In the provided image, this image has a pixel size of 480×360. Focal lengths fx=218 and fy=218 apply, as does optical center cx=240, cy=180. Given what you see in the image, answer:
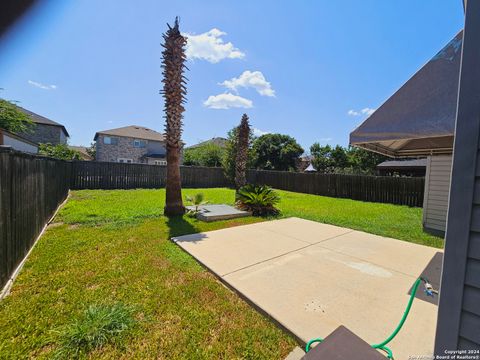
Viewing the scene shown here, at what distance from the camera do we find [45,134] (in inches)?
906

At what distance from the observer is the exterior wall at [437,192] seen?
611cm

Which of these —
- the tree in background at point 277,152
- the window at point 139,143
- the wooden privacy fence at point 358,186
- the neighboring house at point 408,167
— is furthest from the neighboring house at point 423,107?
the tree in background at point 277,152

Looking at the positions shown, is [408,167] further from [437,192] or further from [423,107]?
[423,107]

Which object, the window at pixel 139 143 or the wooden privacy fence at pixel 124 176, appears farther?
the window at pixel 139 143

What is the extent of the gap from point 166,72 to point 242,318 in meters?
6.77

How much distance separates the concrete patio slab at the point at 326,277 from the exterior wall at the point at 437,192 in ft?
8.56

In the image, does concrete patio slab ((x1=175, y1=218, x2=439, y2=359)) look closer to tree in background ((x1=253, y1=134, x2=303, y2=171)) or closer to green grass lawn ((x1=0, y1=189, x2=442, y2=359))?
green grass lawn ((x1=0, y1=189, x2=442, y2=359))

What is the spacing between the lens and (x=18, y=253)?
304cm

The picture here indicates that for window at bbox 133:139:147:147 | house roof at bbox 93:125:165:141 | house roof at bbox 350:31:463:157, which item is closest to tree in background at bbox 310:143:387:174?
house roof at bbox 93:125:165:141

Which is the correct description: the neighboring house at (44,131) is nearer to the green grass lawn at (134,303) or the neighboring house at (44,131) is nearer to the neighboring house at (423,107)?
the green grass lawn at (134,303)

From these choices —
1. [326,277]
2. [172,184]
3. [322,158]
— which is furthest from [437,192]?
[322,158]

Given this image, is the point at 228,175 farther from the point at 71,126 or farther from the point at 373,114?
the point at 71,126

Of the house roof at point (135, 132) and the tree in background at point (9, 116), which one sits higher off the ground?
the house roof at point (135, 132)

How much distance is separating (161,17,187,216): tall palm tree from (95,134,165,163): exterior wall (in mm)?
18459
